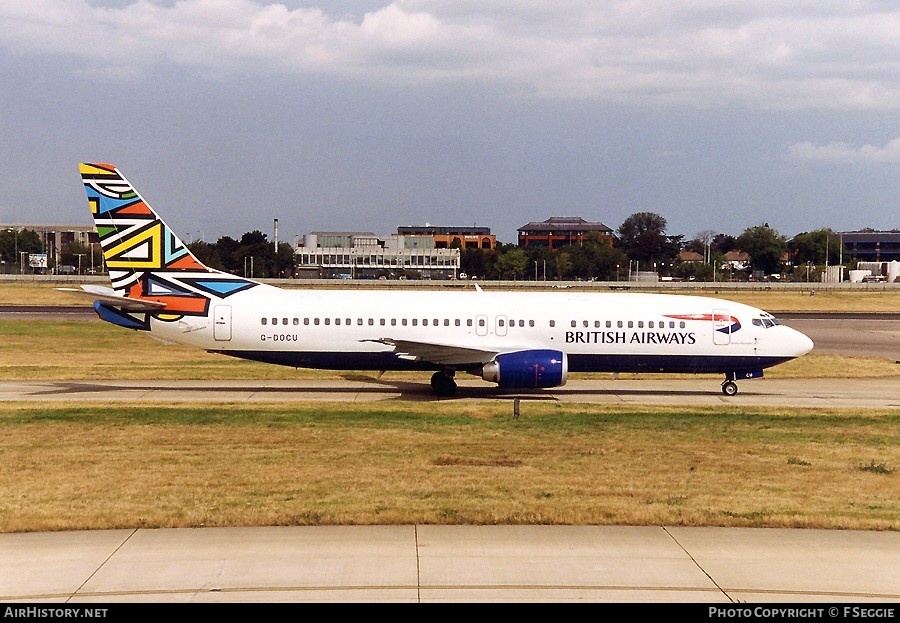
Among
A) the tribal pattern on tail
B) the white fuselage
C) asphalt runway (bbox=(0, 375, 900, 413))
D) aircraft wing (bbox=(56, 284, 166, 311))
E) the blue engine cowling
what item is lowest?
asphalt runway (bbox=(0, 375, 900, 413))

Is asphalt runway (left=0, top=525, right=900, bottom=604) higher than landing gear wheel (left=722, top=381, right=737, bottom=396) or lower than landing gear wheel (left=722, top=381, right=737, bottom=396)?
higher

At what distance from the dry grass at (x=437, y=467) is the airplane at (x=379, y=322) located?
4432mm

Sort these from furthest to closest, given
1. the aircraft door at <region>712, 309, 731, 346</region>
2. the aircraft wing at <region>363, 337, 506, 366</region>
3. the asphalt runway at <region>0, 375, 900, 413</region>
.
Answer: the aircraft door at <region>712, 309, 731, 346</region> → the aircraft wing at <region>363, 337, 506, 366</region> → the asphalt runway at <region>0, 375, 900, 413</region>

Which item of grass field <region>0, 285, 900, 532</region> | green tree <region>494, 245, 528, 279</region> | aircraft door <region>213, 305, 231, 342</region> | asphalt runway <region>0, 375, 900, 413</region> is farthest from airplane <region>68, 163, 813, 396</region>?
green tree <region>494, 245, 528, 279</region>

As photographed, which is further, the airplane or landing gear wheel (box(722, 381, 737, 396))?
landing gear wheel (box(722, 381, 737, 396))

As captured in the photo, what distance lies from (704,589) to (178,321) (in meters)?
22.7

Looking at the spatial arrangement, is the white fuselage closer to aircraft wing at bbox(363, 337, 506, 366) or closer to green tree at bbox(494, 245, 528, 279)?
aircraft wing at bbox(363, 337, 506, 366)

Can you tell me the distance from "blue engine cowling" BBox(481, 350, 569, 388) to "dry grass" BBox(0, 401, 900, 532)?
2.77 meters

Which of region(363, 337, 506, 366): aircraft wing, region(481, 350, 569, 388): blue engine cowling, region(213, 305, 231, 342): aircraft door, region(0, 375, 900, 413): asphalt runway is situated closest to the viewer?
region(481, 350, 569, 388): blue engine cowling

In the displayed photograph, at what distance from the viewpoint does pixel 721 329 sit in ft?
102

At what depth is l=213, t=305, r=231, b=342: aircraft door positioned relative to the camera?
2984 cm
